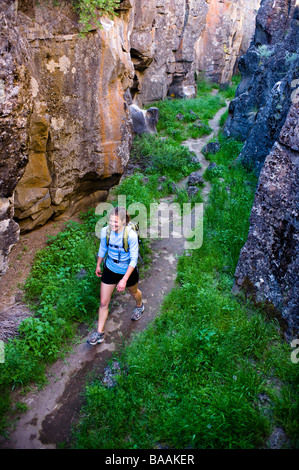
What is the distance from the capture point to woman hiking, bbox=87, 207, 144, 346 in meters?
3.78

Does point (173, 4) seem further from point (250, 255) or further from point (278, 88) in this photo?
point (250, 255)

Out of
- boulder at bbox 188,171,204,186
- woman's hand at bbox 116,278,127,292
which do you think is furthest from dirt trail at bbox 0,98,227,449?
boulder at bbox 188,171,204,186

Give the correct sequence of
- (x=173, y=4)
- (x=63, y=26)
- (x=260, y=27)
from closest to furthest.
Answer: (x=63, y=26), (x=260, y=27), (x=173, y=4)

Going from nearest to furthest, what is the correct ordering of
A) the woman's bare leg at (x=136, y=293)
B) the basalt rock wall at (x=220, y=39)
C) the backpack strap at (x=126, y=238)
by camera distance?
the backpack strap at (x=126, y=238) → the woman's bare leg at (x=136, y=293) → the basalt rock wall at (x=220, y=39)

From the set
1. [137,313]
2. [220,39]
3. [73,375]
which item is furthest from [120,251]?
[220,39]

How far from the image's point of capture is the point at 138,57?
13125 millimetres

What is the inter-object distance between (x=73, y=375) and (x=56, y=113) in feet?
13.6

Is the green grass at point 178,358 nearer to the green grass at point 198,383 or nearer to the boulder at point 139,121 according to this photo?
the green grass at point 198,383

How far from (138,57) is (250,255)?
11760 mm

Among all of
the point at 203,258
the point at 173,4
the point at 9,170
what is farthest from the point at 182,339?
the point at 173,4

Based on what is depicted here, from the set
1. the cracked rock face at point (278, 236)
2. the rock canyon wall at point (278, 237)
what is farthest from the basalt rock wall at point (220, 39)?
the cracked rock face at point (278, 236)

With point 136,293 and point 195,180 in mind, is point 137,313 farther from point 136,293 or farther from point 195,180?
point 195,180

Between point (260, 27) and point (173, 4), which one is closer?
point (260, 27)

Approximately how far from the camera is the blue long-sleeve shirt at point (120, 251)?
12.5ft
